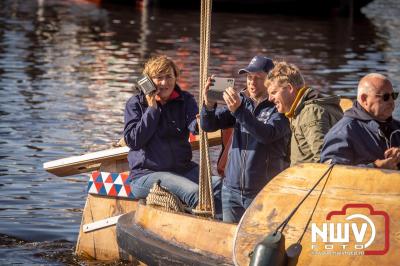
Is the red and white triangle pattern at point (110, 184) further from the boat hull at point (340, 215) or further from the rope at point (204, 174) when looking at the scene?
the boat hull at point (340, 215)

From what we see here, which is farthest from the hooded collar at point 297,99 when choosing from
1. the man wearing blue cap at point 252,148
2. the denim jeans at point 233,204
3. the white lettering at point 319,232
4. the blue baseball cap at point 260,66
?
the white lettering at point 319,232

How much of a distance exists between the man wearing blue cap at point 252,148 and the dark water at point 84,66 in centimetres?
211

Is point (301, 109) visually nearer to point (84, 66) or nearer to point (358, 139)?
point (358, 139)

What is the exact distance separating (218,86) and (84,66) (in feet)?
54.6

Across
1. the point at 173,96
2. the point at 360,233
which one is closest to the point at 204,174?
the point at 173,96

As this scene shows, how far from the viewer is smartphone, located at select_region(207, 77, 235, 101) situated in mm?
8375

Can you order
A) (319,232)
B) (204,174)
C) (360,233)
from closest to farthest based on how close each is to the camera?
1. (360,233)
2. (319,232)
3. (204,174)

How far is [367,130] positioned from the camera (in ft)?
24.9

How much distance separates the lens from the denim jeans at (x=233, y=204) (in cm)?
849

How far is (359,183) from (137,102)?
2.57 m

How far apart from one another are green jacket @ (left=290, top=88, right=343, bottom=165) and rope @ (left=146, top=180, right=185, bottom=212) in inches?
44.5

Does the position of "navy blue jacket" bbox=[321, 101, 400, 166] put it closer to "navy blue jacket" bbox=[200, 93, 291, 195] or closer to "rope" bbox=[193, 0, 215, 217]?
"navy blue jacket" bbox=[200, 93, 291, 195]

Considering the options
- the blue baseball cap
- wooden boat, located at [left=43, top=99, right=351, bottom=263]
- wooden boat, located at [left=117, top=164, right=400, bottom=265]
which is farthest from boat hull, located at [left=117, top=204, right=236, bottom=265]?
the blue baseball cap

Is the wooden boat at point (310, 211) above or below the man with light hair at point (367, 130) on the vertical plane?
below
